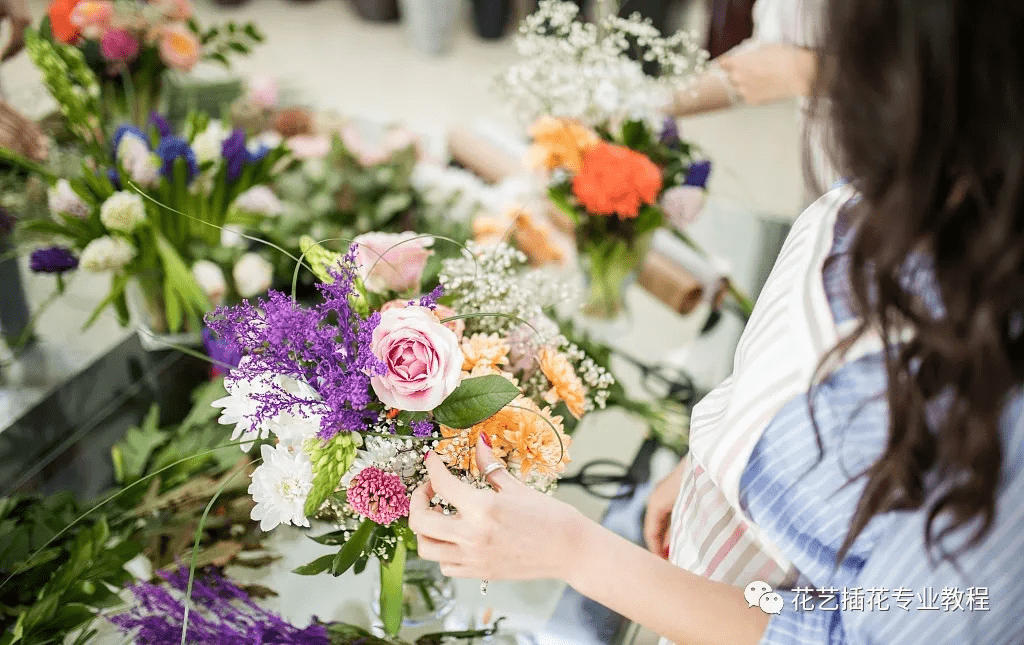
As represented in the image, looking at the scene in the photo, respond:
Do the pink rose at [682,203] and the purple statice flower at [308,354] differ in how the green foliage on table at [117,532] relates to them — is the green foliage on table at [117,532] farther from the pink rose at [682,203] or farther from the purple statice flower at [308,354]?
the pink rose at [682,203]

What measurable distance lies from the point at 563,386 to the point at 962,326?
0.37 metres

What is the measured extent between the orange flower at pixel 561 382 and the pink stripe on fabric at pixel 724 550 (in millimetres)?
186

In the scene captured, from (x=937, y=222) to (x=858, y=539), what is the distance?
23 centimetres

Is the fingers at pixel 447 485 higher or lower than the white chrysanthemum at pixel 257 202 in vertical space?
higher

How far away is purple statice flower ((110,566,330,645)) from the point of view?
0.72 m

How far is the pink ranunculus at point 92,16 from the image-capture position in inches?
53.0

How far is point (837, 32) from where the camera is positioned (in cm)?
45

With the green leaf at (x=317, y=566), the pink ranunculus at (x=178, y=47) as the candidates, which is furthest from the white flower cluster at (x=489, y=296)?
the pink ranunculus at (x=178, y=47)

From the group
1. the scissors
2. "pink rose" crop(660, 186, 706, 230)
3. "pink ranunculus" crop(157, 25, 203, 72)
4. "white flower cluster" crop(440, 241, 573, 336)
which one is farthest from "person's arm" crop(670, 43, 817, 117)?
"pink ranunculus" crop(157, 25, 203, 72)

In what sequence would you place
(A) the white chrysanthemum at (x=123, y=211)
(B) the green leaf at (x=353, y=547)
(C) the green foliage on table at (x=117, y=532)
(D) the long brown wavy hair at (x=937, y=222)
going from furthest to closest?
(A) the white chrysanthemum at (x=123, y=211) < (C) the green foliage on table at (x=117, y=532) < (B) the green leaf at (x=353, y=547) < (D) the long brown wavy hair at (x=937, y=222)

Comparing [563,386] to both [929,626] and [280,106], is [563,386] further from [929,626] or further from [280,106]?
Answer: [280,106]

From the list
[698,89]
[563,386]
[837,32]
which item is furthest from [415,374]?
[698,89]

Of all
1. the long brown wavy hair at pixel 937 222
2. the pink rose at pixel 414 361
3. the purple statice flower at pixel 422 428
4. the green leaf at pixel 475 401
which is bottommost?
the purple statice flower at pixel 422 428

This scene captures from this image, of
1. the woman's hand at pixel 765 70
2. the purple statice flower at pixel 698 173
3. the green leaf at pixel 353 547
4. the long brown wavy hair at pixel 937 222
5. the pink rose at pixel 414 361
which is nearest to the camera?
the long brown wavy hair at pixel 937 222
